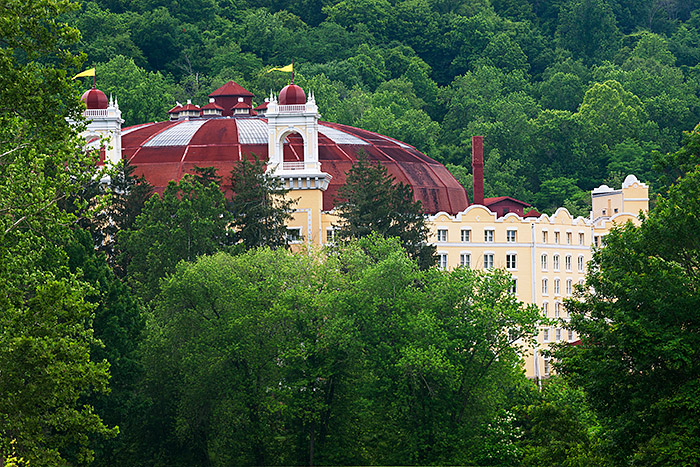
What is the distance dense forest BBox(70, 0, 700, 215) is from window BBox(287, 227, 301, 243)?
48024mm

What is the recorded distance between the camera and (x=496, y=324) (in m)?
75.6

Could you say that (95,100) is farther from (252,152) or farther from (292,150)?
(292,150)

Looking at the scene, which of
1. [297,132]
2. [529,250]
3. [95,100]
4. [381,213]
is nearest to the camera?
[381,213]

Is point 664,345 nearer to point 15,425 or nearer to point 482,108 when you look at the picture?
point 15,425

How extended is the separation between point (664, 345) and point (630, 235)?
5466 millimetres

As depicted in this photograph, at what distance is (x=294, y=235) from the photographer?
97125mm

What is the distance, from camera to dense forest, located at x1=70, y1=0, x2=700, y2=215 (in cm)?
16050

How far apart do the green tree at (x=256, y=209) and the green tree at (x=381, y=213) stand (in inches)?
165

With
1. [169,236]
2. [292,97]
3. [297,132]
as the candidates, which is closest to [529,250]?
[297,132]

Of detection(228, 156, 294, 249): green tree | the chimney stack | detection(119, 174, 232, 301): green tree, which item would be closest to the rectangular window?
the chimney stack

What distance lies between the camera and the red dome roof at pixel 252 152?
111 metres

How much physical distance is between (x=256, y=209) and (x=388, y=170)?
88.7ft

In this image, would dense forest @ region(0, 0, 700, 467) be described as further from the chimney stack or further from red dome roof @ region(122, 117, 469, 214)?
the chimney stack

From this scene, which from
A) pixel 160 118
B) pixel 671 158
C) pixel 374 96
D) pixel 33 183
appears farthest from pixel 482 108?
pixel 33 183
